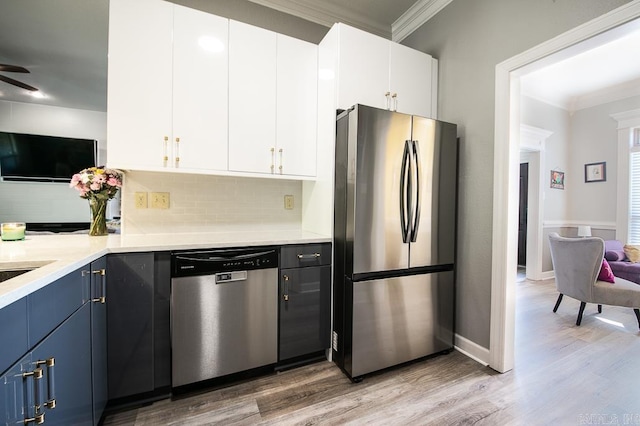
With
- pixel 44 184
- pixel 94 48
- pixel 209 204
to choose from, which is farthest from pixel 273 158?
pixel 44 184

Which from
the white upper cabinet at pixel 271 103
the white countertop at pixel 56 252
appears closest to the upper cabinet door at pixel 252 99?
the white upper cabinet at pixel 271 103

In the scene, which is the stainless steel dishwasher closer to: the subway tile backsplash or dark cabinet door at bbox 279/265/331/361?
dark cabinet door at bbox 279/265/331/361

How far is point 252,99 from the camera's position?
2068 mm

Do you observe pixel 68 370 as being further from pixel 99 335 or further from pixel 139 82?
pixel 139 82

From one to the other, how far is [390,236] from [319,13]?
2.16 m

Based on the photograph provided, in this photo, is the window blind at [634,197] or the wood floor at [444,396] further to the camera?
the window blind at [634,197]

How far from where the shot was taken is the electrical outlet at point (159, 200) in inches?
82.1

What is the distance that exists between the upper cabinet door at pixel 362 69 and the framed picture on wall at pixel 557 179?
4072mm

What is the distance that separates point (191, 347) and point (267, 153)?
1411 millimetres

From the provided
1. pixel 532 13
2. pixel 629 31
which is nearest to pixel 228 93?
pixel 532 13

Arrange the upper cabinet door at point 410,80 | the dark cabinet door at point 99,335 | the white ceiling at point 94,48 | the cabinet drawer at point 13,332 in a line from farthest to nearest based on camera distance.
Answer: the white ceiling at point 94,48 → the upper cabinet door at point 410,80 → the dark cabinet door at point 99,335 → the cabinet drawer at point 13,332

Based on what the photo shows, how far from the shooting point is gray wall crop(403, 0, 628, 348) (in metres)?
1.92

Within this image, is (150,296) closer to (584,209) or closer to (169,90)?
(169,90)

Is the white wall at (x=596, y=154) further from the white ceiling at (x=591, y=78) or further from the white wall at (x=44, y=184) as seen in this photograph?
the white wall at (x=44, y=184)
